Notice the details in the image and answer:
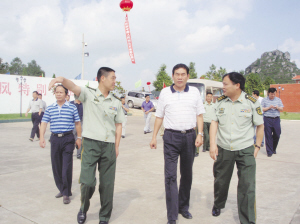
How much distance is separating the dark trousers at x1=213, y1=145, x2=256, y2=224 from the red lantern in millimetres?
8242

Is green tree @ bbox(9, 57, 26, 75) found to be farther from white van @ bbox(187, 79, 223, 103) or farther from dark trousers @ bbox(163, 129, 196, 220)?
dark trousers @ bbox(163, 129, 196, 220)

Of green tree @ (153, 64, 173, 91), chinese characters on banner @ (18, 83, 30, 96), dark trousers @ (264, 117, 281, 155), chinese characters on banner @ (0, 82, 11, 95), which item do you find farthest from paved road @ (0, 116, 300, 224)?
green tree @ (153, 64, 173, 91)

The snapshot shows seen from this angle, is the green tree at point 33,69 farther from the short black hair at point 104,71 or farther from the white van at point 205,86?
the short black hair at point 104,71

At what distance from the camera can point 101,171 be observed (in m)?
3.35

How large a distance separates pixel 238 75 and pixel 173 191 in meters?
1.59

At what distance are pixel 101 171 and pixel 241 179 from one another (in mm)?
1648

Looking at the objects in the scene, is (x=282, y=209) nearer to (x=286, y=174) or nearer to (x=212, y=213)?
(x=212, y=213)

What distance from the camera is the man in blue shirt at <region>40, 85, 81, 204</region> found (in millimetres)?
4148

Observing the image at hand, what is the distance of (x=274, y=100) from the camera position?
309 inches

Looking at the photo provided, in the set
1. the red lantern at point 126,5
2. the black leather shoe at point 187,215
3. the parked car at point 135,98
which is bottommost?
the black leather shoe at point 187,215

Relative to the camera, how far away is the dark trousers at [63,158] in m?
4.14

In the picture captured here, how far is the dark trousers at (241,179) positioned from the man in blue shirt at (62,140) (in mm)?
2126

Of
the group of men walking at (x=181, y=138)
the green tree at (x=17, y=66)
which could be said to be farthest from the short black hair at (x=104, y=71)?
the green tree at (x=17, y=66)

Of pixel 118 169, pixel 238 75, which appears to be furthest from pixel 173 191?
pixel 118 169
